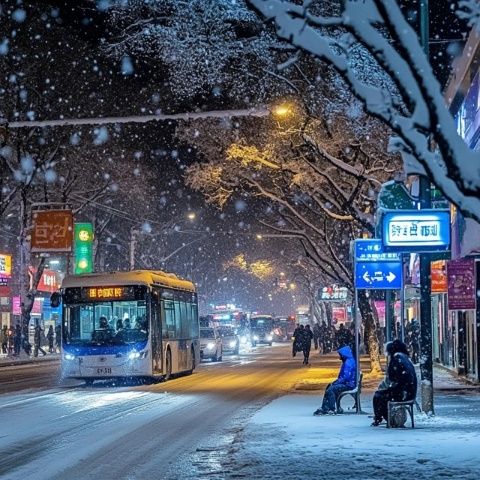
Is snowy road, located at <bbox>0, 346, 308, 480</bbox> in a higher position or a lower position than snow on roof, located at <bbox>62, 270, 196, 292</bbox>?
lower

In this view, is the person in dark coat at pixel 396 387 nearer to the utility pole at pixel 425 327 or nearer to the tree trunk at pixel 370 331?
the utility pole at pixel 425 327

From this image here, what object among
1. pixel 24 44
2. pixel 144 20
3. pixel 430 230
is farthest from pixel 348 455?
pixel 24 44

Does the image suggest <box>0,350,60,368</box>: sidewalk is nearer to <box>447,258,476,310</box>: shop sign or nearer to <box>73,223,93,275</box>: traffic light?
<box>73,223,93,275</box>: traffic light

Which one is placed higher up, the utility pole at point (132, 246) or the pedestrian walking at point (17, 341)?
the utility pole at point (132, 246)

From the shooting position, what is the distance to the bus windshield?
93.5 feet

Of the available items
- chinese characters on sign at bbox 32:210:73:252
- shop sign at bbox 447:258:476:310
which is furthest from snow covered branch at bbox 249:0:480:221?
chinese characters on sign at bbox 32:210:73:252

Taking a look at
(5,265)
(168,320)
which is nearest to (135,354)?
(168,320)

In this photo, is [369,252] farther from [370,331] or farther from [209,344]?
[209,344]

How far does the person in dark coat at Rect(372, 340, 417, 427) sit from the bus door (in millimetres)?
13084

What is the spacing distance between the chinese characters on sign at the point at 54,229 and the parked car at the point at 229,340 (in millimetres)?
23016

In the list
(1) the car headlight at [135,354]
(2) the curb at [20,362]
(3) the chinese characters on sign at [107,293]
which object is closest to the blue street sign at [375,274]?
(1) the car headlight at [135,354]

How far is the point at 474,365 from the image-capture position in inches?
1163

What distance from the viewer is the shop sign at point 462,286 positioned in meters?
27.5

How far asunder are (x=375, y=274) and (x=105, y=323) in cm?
1035
